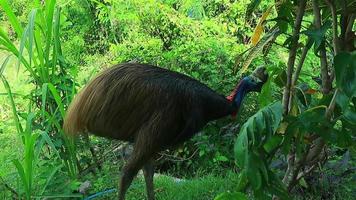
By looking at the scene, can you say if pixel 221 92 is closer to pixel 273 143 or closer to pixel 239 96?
pixel 239 96

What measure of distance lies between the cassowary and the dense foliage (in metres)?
0.21

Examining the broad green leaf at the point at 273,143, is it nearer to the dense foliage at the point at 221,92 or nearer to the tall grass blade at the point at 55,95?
the dense foliage at the point at 221,92

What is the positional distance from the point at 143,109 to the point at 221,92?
1382 millimetres

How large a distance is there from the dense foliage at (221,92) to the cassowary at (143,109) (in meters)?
0.21

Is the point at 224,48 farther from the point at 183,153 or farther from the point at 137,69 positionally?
the point at 137,69

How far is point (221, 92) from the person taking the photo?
3986 mm

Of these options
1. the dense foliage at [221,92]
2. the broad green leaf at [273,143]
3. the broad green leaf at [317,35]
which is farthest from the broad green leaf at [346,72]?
the broad green leaf at [273,143]

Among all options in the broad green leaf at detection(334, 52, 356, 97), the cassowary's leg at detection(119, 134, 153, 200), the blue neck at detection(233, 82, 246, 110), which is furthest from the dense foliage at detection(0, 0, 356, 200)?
the cassowary's leg at detection(119, 134, 153, 200)

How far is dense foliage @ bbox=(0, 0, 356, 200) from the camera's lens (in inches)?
69.0

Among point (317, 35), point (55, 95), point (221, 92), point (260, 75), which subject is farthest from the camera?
point (221, 92)

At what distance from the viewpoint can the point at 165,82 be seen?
2.72m

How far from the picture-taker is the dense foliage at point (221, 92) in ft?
5.75

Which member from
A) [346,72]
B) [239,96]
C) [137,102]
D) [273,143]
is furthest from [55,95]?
[346,72]

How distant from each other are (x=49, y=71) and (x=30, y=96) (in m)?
0.18
